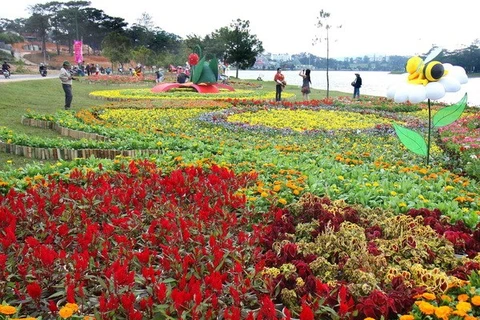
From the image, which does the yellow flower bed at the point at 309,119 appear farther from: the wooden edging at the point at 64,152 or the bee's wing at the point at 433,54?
the bee's wing at the point at 433,54

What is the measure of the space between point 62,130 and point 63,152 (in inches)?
106

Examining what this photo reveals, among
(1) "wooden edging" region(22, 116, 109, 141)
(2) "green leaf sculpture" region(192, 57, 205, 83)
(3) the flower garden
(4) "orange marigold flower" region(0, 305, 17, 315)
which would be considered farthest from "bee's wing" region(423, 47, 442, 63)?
(2) "green leaf sculpture" region(192, 57, 205, 83)

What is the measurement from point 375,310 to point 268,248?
1.09 meters

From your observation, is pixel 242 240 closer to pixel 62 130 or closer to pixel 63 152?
pixel 63 152

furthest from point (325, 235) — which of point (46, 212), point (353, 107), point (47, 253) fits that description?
point (353, 107)

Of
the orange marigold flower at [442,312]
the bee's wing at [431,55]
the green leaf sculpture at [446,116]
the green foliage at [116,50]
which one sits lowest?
the orange marigold flower at [442,312]

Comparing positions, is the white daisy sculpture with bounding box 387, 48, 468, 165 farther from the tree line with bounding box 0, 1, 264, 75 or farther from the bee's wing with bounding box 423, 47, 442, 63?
the tree line with bounding box 0, 1, 264, 75

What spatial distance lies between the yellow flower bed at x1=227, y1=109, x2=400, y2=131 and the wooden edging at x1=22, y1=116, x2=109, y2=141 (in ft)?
13.1

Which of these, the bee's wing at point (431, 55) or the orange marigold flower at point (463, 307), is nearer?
the orange marigold flower at point (463, 307)

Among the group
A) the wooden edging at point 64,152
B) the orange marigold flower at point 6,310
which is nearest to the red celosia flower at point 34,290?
the orange marigold flower at point 6,310

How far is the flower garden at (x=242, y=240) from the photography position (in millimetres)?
2598

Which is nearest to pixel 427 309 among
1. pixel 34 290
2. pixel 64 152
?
pixel 34 290

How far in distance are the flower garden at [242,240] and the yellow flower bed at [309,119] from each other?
4557 millimetres

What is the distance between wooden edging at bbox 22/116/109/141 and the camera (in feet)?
29.4
